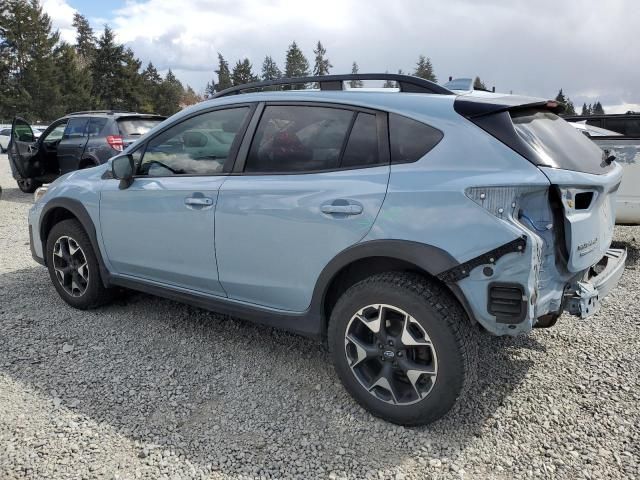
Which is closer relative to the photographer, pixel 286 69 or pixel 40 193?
pixel 40 193

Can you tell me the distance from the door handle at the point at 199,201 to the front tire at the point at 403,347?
1.07 metres

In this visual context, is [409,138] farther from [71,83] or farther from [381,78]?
[71,83]

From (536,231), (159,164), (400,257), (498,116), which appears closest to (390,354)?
(400,257)

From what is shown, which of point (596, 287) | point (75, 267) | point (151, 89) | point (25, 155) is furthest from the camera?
point (151, 89)

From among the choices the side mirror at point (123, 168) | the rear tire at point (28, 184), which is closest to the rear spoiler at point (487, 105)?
the side mirror at point (123, 168)

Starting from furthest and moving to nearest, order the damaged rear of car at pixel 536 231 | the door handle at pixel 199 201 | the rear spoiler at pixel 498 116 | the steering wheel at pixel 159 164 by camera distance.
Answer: the steering wheel at pixel 159 164
the door handle at pixel 199 201
the rear spoiler at pixel 498 116
the damaged rear of car at pixel 536 231

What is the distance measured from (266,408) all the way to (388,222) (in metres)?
1.27

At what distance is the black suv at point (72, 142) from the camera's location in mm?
9641

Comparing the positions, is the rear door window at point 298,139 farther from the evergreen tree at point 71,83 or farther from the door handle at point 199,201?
the evergreen tree at point 71,83

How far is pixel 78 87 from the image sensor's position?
54781 mm

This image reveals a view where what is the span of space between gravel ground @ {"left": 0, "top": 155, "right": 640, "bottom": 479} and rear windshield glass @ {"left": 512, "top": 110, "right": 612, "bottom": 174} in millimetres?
1320

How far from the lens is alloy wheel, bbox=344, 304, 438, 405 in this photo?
103 inches

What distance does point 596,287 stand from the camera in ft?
9.07

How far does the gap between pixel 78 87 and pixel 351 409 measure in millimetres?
Result: 60101
